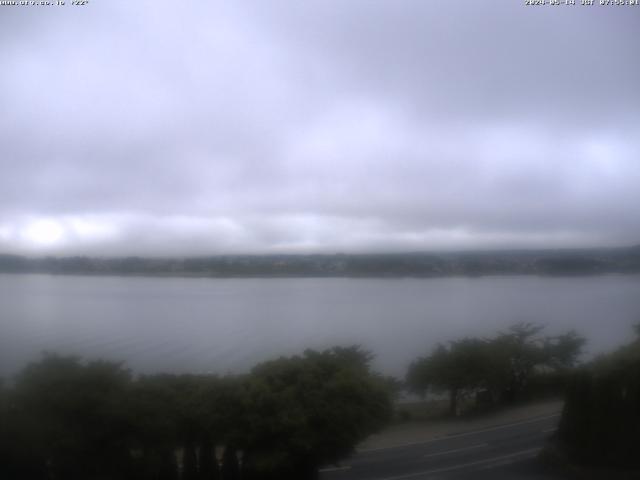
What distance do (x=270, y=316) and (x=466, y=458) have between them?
569 inches

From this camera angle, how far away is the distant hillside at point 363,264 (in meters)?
14.8

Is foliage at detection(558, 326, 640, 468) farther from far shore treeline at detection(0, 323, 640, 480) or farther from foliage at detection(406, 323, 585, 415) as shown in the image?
foliage at detection(406, 323, 585, 415)

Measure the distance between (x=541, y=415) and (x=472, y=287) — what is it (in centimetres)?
929

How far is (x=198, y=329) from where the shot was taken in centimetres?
2127

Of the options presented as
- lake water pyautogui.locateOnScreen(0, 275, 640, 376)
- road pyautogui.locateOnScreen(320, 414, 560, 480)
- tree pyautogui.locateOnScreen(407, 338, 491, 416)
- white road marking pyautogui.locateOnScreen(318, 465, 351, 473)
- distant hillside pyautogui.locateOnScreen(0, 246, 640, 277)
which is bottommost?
white road marking pyautogui.locateOnScreen(318, 465, 351, 473)

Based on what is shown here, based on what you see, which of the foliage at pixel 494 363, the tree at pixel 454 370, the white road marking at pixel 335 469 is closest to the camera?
the white road marking at pixel 335 469

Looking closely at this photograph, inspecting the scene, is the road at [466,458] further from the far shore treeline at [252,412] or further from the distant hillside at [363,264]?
the distant hillside at [363,264]

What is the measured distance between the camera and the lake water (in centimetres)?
1525

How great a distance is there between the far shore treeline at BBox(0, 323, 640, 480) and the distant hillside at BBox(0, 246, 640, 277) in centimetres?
243

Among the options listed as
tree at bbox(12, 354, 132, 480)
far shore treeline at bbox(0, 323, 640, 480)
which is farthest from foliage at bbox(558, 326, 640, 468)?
tree at bbox(12, 354, 132, 480)

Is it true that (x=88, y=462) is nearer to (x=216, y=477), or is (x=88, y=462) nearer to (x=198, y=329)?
(x=216, y=477)

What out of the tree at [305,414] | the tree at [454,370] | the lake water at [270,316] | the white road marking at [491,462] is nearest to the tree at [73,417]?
the lake water at [270,316]

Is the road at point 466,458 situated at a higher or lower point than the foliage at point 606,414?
A: lower

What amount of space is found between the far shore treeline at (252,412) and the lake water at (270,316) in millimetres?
1298
